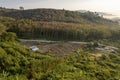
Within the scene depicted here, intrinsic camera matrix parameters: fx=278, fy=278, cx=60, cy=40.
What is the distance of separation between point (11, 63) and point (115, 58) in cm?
4599

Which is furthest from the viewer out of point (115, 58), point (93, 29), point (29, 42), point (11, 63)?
point (93, 29)

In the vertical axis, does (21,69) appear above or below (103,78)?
above

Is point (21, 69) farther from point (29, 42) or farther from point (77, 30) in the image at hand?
point (77, 30)

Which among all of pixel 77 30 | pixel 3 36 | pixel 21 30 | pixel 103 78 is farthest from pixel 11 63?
pixel 77 30

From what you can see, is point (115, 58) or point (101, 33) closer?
point (115, 58)

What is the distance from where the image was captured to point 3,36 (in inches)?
2790

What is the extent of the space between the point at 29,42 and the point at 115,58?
32768mm

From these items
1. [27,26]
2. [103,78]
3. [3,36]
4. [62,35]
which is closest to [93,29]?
[62,35]

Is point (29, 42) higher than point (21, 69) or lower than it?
lower

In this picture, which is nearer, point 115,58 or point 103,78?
point 103,78

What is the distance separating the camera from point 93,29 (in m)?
122

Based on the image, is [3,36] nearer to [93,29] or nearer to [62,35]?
[62,35]

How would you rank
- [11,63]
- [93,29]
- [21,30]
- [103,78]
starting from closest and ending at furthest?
1. [11,63]
2. [103,78]
3. [21,30]
4. [93,29]

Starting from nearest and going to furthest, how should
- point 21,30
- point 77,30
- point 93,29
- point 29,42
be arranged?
1. point 29,42
2. point 21,30
3. point 77,30
4. point 93,29
